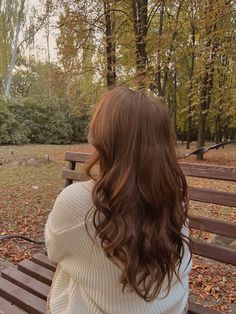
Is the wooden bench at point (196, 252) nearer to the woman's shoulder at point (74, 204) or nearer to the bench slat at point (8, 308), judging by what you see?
the bench slat at point (8, 308)

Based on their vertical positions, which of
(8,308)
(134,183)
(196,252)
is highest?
(134,183)

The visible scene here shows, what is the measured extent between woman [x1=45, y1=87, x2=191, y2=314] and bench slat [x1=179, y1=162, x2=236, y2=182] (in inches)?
33.8

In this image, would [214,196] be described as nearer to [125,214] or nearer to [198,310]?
[198,310]

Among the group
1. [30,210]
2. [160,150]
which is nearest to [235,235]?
[160,150]

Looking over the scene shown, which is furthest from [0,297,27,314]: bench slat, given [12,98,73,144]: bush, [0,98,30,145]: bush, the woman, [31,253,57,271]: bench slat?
[12,98,73,144]: bush

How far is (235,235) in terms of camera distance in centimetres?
199

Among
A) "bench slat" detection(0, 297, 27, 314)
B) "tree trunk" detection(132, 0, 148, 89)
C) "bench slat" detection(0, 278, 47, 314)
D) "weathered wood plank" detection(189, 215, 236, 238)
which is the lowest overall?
"bench slat" detection(0, 297, 27, 314)

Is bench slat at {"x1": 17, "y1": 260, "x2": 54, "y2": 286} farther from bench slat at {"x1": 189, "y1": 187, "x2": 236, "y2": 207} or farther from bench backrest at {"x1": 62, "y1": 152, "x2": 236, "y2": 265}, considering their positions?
bench slat at {"x1": 189, "y1": 187, "x2": 236, "y2": 207}

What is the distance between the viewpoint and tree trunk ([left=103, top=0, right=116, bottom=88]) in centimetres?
973

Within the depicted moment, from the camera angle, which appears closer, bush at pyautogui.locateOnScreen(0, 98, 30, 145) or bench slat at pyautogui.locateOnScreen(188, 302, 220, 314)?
→ bench slat at pyautogui.locateOnScreen(188, 302, 220, 314)

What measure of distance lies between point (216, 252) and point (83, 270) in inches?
40.7

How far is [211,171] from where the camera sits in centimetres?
216

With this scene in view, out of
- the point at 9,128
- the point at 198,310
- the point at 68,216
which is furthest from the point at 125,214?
the point at 9,128

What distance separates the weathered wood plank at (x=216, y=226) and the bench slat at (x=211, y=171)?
26 centimetres
